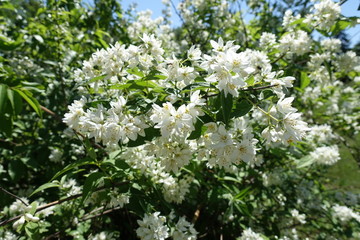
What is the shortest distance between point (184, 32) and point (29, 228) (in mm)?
5304

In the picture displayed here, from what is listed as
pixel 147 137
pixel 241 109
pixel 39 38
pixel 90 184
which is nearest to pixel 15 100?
pixel 90 184

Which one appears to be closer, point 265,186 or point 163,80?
point 163,80

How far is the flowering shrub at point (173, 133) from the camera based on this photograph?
1.57m

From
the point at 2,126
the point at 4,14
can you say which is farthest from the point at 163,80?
the point at 4,14

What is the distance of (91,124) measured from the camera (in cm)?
157

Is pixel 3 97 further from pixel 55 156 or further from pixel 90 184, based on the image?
pixel 55 156

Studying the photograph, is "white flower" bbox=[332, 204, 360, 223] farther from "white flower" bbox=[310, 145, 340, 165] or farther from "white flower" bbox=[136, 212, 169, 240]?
"white flower" bbox=[136, 212, 169, 240]

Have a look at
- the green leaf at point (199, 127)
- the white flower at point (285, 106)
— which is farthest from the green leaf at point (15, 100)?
the white flower at point (285, 106)

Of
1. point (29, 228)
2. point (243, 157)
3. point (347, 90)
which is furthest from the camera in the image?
point (347, 90)

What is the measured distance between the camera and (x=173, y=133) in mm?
1455

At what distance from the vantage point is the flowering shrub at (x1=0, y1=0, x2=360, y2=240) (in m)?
1.57

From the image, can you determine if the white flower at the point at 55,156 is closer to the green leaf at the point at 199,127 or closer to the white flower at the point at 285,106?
the green leaf at the point at 199,127

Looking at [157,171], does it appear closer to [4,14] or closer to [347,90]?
[4,14]

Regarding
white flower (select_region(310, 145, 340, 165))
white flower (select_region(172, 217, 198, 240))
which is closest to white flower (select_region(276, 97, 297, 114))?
white flower (select_region(172, 217, 198, 240))
